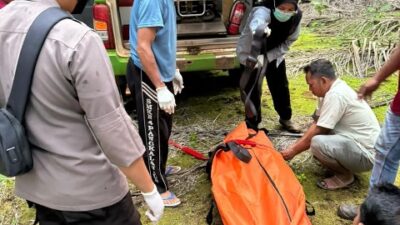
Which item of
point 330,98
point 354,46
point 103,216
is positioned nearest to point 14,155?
point 103,216

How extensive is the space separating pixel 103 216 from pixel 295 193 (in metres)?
1.28

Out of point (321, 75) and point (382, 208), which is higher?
point (382, 208)

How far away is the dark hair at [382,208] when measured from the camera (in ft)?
4.19

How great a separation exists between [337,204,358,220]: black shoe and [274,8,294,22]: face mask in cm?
148

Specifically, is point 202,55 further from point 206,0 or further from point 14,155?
point 14,155

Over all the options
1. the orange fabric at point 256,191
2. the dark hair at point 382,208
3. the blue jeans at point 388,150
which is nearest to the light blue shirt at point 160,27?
the orange fabric at point 256,191

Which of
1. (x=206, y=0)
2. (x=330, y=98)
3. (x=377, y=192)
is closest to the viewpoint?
(x=377, y=192)

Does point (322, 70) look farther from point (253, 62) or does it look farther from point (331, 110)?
point (253, 62)

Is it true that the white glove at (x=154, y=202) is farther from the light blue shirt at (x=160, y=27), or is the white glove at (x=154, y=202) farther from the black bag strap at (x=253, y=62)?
the black bag strap at (x=253, y=62)

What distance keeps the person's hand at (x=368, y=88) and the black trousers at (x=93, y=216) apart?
56.8 inches

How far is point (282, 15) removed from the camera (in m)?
3.09

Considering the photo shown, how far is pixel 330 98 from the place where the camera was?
2.68m

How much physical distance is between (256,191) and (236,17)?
2.21 m

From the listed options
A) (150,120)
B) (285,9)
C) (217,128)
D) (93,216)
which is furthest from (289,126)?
(93,216)
